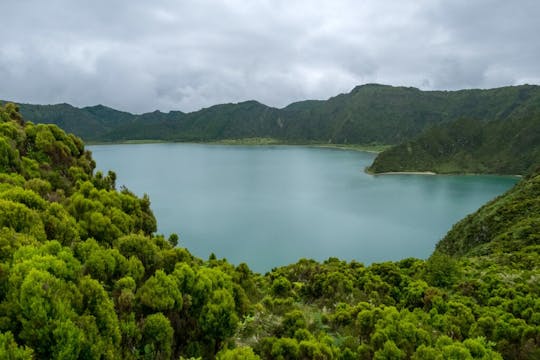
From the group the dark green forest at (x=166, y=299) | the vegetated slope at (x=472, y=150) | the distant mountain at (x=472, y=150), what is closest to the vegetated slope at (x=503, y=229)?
the dark green forest at (x=166, y=299)

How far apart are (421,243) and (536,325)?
146 ft

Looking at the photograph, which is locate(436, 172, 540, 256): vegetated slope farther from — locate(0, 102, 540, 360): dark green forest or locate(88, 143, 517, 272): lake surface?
locate(0, 102, 540, 360): dark green forest

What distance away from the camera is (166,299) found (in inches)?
352

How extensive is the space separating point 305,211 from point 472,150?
130351mm

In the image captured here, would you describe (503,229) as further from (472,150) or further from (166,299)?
(472,150)

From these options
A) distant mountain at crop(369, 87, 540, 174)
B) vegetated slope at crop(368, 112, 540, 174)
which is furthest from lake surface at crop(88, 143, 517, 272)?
distant mountain at crop(369, 87, 540, 174)

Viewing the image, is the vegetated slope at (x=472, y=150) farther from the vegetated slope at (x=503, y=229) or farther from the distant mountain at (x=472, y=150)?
the vegetated slope at (x=503, y=229)

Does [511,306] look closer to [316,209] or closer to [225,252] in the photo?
[225,252]

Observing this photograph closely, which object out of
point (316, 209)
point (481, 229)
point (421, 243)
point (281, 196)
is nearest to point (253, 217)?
point (316, 209)

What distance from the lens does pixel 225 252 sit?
4822 centimetres

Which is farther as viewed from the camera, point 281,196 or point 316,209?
point 281,196

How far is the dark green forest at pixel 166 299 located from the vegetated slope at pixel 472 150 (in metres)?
130

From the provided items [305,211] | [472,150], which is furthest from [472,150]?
[305,211]

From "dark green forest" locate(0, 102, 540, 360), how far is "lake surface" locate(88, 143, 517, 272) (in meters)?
27.2
